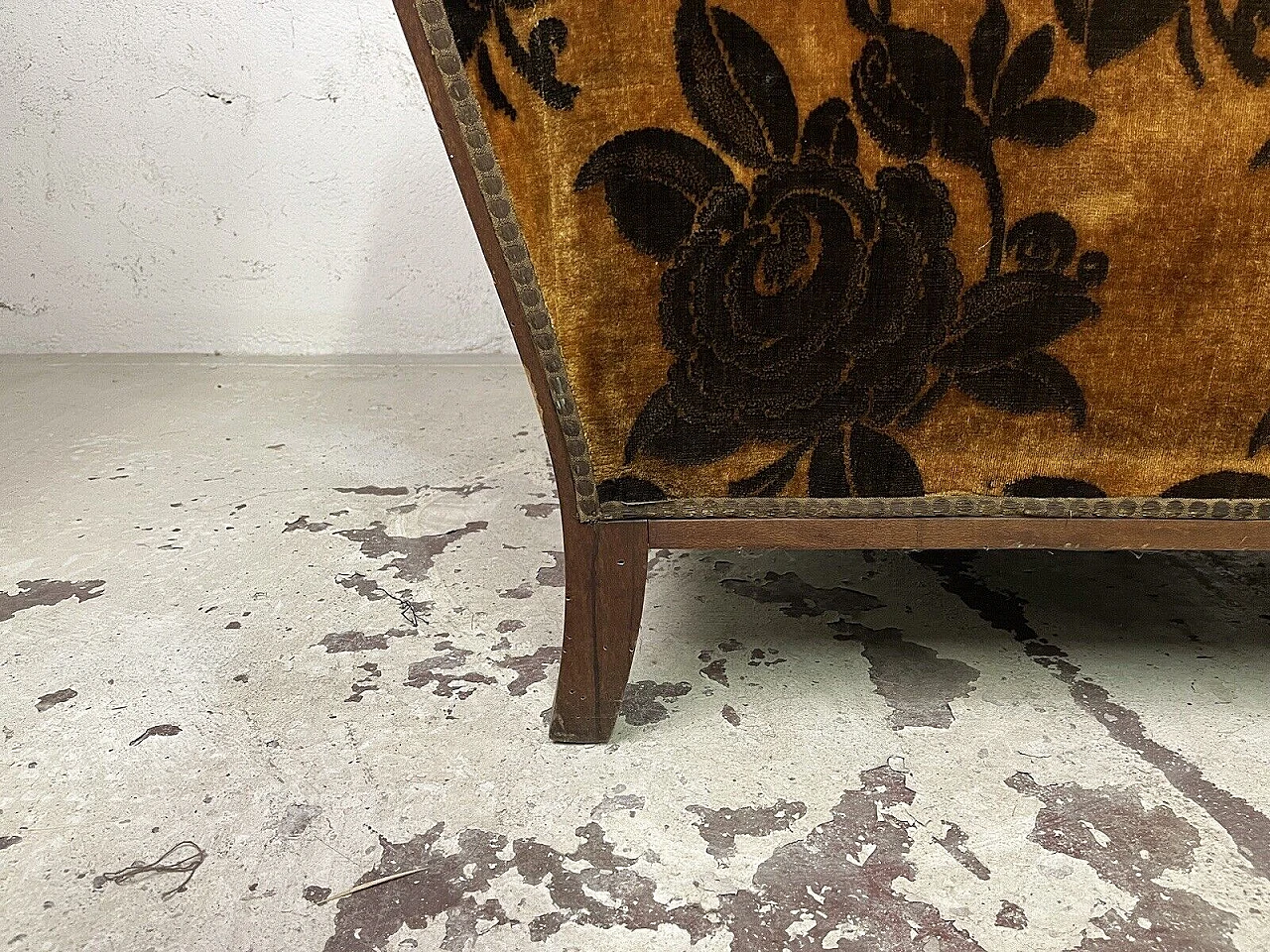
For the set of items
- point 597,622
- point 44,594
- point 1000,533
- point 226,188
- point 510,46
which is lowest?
point 44,594

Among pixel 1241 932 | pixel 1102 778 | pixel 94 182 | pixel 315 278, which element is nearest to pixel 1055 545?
pixel 1102 778

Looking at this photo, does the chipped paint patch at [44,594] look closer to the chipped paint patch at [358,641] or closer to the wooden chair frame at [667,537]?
the chipped paint patch at [358,641]

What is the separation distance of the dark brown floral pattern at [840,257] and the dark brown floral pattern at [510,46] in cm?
7

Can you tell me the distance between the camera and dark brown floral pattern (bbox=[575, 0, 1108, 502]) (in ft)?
2.88

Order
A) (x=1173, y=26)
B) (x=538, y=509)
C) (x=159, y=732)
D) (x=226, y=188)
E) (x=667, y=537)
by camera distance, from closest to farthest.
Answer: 1. (x=1173, y=26)
2. (x=667, y=537)
3. (x=159, y=732)
4. (x=538, y=509)
5. (x=226, y=188)

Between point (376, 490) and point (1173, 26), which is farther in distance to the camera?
point (376, 490)

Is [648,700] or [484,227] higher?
[484,227]

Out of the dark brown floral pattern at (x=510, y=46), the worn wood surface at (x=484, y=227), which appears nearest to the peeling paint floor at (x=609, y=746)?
the worn wood surface at (x=484, y=227)

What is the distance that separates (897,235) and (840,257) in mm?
50

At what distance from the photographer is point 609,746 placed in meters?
1.13

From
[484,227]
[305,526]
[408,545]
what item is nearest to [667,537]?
[484,227]

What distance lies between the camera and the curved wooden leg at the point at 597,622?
1072 mm

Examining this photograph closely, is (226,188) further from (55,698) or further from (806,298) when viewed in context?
(806,298)

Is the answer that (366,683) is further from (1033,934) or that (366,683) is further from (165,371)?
(165,371)
